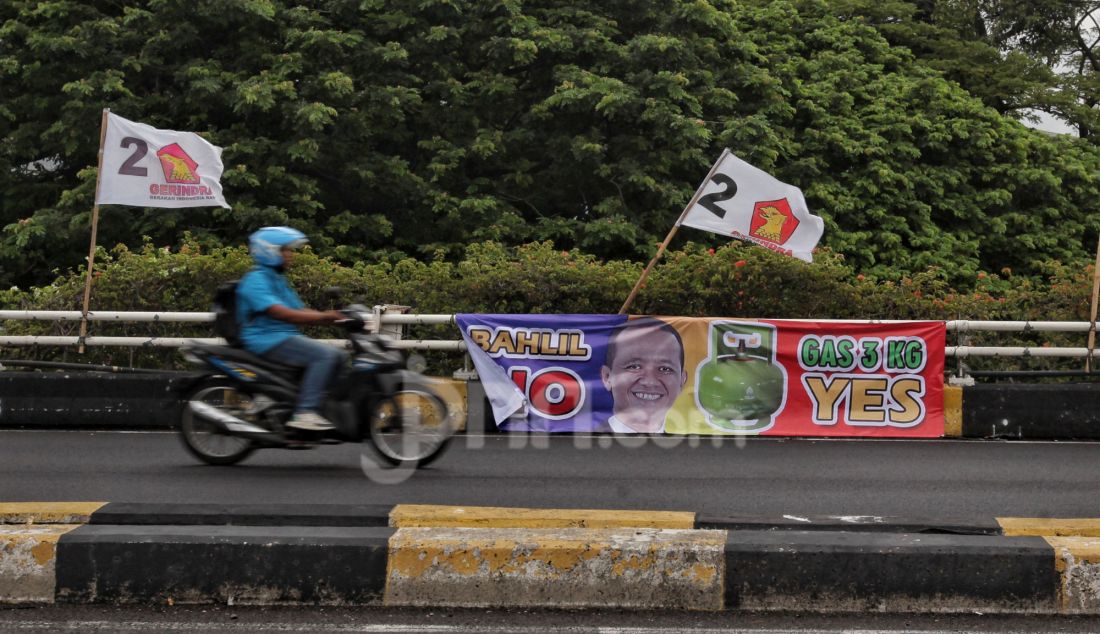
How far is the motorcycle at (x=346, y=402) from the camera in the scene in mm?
8805

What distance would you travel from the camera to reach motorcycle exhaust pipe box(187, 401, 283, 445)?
8945 millimetres

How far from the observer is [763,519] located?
6121mm

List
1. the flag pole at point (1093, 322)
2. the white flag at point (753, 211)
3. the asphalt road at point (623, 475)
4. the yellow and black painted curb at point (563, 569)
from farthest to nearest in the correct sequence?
the white flag at point (753, 211) → the flag pole at point (1093, 322) → the asphalt road at point (623, 475) → the yellow and black painted curb at point (563, 569)

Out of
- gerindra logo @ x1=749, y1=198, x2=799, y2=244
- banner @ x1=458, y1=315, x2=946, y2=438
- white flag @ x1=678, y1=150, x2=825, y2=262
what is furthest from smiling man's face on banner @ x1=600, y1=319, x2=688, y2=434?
gerindra logo @ x1=749, y1=198, x2=799, y2=244

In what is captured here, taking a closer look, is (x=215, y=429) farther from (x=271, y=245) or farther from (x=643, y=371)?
(x=643, y=371)

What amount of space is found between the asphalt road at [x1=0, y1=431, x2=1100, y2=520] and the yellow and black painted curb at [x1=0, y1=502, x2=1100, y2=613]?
143 centimetres

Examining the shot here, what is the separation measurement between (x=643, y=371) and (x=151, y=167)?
553 centimetres

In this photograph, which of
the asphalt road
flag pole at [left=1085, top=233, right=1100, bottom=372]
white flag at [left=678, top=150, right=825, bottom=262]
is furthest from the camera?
white flag at [left=678, top=150, right=825, bottom=262]

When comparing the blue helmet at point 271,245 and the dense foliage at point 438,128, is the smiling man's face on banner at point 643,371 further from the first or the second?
the dense foliage at point 438,128

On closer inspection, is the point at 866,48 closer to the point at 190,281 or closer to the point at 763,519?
the point at 190,281

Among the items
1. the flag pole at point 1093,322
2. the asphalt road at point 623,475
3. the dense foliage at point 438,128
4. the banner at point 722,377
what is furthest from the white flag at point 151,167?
the flag pole at point 1093,322

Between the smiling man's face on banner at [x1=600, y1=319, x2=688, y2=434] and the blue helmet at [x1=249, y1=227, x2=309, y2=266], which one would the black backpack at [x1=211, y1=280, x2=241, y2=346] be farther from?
the smiling man's face on banner at [x1=600, y1=319, x2=688, y2=434]

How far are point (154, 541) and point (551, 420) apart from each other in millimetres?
6458

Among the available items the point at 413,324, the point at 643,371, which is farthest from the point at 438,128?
the point at 643,371
